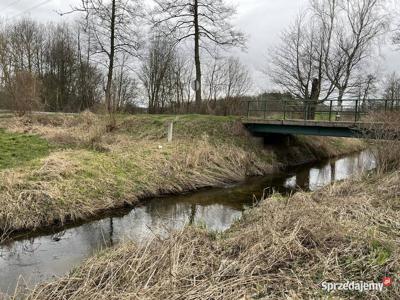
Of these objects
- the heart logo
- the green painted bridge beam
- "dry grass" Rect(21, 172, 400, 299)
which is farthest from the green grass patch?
the green painted bridge beam

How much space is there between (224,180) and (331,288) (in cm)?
1051

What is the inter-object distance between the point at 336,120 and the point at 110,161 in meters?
11.3

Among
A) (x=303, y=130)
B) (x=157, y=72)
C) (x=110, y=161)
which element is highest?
(x=157, y=72)

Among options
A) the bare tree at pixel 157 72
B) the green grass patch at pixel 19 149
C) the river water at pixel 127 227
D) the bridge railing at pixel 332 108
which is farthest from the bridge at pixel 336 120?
the bare tree at pixel 157 72

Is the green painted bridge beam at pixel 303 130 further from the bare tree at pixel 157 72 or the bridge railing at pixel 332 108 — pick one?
the bare tree at pixel 157 72

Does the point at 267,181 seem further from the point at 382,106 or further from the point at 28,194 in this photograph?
the point at 28,194

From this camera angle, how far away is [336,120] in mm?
17891

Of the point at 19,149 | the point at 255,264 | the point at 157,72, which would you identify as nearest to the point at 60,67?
the point at 157,72

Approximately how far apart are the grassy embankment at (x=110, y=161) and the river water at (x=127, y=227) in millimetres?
561

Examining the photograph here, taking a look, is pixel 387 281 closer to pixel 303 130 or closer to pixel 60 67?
pixel 303 130

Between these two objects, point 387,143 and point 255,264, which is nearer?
point 255,264

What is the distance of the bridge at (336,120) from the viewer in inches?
480

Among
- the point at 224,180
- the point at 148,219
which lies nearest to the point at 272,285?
the point at 148,219

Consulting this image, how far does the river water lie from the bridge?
3.98 ft
